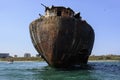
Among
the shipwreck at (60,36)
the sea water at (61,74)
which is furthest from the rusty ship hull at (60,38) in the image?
the sea water at (61,74)

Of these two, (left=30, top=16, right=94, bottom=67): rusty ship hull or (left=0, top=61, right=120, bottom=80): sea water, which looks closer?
(left=0, top=61, right=120, bottom=80): sea water

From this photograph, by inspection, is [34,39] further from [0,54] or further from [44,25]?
[0,54]

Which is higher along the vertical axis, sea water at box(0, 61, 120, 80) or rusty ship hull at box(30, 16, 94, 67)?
rusty ship hull at box(30, 16, 94, 67)

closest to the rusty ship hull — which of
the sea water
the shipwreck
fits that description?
the shipwreck

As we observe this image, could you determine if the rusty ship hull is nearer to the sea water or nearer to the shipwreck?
the shipwreck

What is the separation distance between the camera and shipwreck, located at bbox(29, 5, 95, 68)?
31.2 meters

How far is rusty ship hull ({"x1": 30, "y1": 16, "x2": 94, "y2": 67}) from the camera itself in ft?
102

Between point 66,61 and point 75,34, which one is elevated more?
point 75,34

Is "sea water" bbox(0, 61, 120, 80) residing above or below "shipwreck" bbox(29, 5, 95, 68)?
below

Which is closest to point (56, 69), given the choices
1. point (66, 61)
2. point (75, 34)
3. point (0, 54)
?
point (66, 61)

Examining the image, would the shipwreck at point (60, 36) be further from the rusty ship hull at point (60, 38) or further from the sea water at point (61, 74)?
the sea water at point (61, 74)

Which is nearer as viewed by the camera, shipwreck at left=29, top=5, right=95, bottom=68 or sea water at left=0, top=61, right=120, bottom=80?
sea water at left=0, top=61, right=120, bottom=80

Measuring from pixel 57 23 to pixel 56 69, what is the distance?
16.2ft

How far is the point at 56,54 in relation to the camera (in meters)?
31.3
